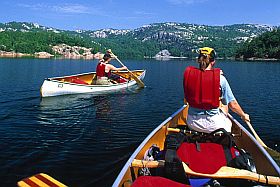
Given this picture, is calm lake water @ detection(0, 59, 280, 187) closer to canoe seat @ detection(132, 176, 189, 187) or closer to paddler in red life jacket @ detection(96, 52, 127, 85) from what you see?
paddler in red life jacket @ detection(96, 52, 127, 85)

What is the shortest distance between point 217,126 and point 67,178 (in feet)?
14.0

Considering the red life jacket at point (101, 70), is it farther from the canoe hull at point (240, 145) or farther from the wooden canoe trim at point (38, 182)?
the wooden canoe trim at point (38, 182)

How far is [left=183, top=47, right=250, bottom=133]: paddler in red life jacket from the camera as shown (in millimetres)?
7035

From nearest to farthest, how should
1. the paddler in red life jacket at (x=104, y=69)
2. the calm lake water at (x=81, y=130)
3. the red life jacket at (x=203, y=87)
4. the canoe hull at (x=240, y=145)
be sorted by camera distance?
the canoe hull at (x=240, y=145) < the red life jacket at (x=203, y=87) < the calm lake water at (x=81, y=130) < the paddler in red life jacket at (x=104, y=69)

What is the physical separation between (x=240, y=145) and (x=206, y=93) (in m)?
2.76

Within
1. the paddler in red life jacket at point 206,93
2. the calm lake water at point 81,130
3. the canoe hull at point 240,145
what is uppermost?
the paddler in red life jacket at point 206,93

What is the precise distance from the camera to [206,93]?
7.13m

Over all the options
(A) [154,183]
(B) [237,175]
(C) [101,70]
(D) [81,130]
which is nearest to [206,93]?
(B) [237,175]

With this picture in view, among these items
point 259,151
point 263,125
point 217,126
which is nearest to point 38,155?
point 217,126

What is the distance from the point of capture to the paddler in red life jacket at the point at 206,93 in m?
7.04

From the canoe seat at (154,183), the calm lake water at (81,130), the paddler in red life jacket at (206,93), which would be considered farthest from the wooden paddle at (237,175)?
the calm lake water at (81,130)

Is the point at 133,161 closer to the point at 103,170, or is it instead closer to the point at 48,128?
the point at 103,170

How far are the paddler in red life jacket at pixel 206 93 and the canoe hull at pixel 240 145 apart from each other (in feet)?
3.27

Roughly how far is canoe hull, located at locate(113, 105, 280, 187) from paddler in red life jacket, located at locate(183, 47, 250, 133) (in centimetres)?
100
